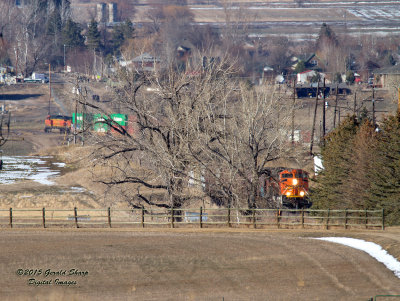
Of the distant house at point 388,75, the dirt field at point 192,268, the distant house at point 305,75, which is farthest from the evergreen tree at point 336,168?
the distant house at point 305,75

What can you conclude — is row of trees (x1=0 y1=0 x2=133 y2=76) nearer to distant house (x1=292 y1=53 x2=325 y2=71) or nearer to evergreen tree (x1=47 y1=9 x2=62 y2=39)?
evergreen tree (x1=47 y1=9 x2=62 y2=39)

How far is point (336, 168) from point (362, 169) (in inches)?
141

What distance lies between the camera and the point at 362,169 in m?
34.4

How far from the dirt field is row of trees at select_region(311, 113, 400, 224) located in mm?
4528

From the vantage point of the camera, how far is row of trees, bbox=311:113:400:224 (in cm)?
3136

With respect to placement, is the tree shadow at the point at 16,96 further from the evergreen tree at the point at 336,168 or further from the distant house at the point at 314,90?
the evergreen tree at the point at 336,168

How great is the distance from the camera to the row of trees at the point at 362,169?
103 ft

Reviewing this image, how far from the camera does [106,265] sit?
22.9 metres

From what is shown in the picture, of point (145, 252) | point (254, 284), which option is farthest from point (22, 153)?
point (254, 284)

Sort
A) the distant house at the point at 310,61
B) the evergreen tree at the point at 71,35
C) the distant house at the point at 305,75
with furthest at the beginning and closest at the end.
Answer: the evergreen tree at the point at 71,35 < the distant house at the point at 310,61 < the distant house at the point at 305,75

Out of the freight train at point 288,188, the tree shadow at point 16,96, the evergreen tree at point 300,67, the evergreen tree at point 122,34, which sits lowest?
the freight train at point 288,188

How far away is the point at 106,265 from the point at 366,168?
17.4 meters

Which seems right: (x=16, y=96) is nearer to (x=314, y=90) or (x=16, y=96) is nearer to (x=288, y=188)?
(x=314, y=90)

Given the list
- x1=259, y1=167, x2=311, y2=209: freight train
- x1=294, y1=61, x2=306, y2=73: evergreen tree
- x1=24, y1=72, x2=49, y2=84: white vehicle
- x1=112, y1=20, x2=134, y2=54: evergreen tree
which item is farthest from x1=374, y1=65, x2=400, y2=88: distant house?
x1=112, y1=20, x2=134, y2=54: evergreen tree
